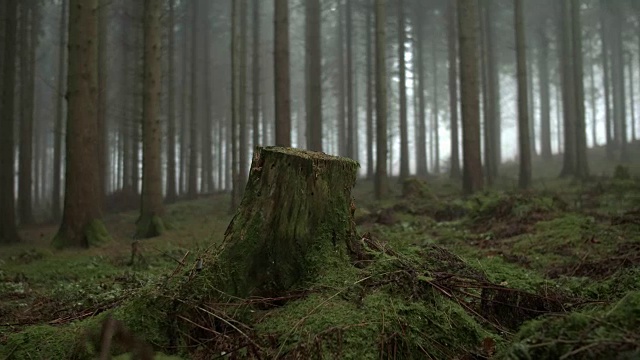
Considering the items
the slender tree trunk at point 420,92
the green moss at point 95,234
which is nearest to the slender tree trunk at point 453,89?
the slender tree trunk at point 420,92

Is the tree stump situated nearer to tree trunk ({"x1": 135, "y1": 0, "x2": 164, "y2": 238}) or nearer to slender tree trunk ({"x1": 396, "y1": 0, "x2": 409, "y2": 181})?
tree trunk ({"x1": 135, "y1": 0, "x2": 164, "y2": 238})

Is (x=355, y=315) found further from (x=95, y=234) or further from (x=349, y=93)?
(x=349, y=93)

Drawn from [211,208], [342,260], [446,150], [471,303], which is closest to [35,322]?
[342,260]

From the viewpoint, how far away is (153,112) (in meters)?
12.7

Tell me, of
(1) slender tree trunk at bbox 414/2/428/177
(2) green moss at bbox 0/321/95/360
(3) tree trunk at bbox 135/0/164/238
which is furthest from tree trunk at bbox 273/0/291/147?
(1) slender tree trunk at bbox 414/2/428/177

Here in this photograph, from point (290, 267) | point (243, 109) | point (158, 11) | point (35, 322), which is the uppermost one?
point (158, 11)

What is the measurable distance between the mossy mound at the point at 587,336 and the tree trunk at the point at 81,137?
9443 millimetres

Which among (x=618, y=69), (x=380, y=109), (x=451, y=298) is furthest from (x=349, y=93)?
(x=451, y=298)

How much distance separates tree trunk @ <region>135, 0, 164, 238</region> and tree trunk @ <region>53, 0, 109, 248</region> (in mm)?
2296

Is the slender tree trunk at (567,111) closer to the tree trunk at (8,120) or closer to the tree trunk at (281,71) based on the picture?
the tree trunk at (281,71)

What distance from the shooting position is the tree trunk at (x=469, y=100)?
1450 cm

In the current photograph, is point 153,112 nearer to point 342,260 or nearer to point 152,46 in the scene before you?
point 152,46

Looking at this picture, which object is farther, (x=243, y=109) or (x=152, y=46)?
(x=243, y=109)

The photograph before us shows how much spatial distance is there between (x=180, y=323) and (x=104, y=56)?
55.5ft
